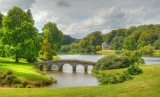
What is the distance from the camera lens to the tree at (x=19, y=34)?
45969 millimetres

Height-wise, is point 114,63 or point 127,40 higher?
point 127,40

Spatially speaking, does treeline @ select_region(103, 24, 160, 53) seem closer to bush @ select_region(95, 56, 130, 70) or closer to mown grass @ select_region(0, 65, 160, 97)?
bush @ select_region(95, 56, 130, 70)

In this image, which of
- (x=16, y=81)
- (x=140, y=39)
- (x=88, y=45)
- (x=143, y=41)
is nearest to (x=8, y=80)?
(x=16, y=81)

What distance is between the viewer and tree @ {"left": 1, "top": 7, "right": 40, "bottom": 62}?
1810 inches

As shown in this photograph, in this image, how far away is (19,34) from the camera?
46.6 m

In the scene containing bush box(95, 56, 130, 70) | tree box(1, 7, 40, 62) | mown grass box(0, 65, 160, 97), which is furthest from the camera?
tree box(1, 7, 40, 62)

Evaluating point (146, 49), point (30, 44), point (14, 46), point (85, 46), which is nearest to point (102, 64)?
point (30, 44)

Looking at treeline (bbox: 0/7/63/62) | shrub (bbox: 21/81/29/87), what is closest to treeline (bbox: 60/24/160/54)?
treeline (bbox: 0/7/63/62)

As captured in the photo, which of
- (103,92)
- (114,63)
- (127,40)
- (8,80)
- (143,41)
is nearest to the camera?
(103,92)

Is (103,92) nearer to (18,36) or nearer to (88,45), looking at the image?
(18,36)

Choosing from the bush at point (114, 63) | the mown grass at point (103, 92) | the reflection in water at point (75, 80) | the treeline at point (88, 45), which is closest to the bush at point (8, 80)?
the reflection in water at point (75, 80)

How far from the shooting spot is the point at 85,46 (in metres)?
155

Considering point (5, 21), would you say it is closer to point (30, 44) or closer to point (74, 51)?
point (30, 44)

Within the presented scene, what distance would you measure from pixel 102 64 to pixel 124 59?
5.59 metres
